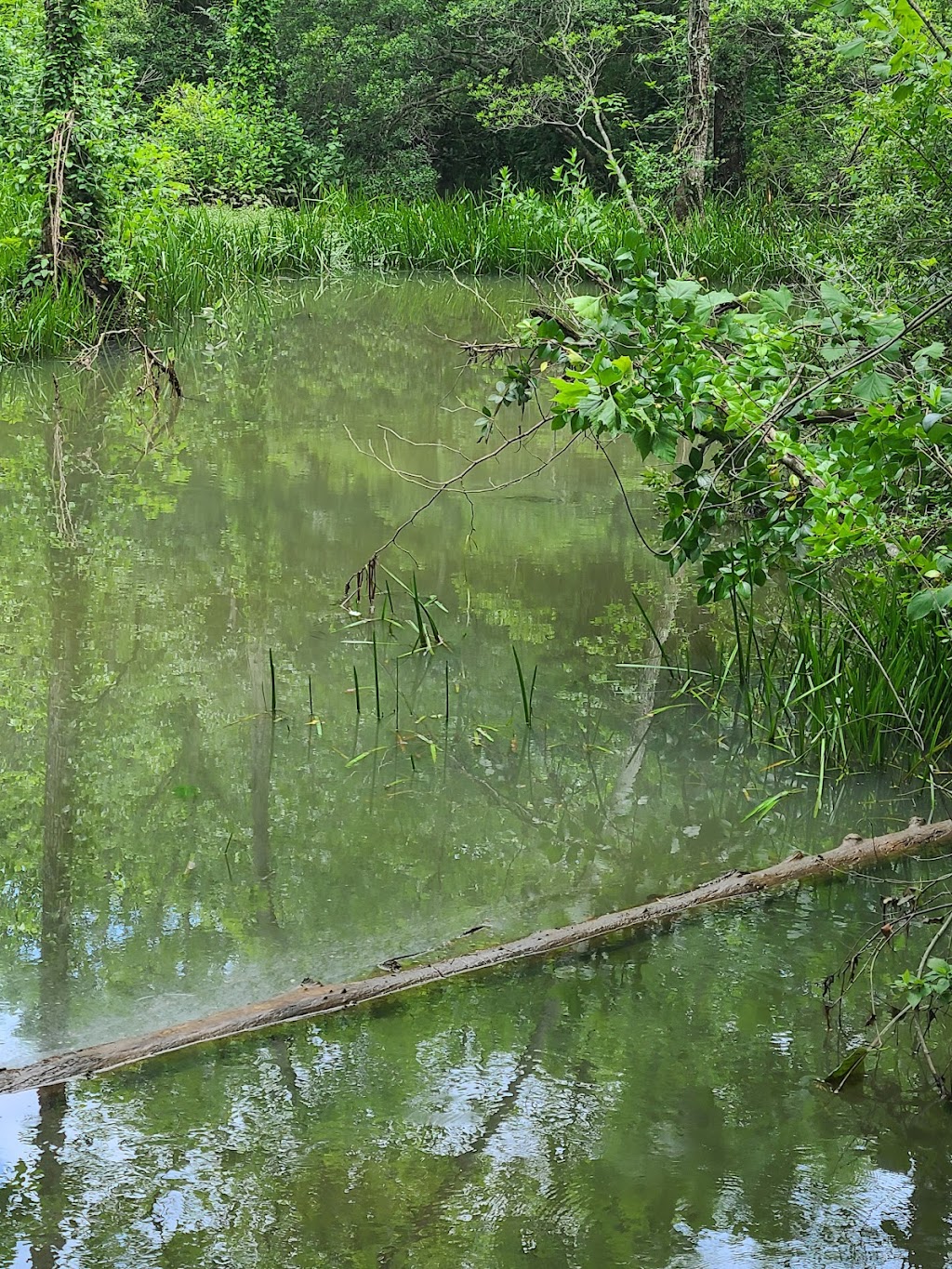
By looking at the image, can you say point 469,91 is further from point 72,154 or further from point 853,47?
point 853,47

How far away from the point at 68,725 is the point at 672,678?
6.14 feet

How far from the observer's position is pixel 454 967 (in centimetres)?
262

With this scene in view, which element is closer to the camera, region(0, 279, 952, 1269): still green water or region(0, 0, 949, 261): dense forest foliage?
region(0, 279, 952, 1269): still green water

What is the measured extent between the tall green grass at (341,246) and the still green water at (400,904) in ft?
10.9

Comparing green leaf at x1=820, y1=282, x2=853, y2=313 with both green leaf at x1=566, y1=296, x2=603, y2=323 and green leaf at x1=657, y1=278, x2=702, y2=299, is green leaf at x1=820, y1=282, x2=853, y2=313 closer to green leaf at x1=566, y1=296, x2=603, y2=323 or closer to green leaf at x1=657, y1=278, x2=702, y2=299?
green leaf at x1=657, y1=278, x2=702, y2=299

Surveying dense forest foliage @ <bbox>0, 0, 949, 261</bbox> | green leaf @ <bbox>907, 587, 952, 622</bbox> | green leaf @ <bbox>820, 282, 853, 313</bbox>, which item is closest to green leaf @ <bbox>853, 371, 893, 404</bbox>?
green leaf @ <bbox>820, 282, 853, 313</bbox>

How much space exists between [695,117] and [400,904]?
14240 millimetres

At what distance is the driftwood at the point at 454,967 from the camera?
226 centimetres

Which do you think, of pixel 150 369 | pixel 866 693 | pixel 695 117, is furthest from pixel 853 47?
pixel 695 117

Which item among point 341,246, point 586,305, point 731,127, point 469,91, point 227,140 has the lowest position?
point 341,246

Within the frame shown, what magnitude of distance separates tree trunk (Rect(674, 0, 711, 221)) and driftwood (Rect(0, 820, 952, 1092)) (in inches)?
518

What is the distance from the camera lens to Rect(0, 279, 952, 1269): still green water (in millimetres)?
1958

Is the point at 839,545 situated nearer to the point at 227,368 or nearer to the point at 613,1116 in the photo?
the point at 613,1116

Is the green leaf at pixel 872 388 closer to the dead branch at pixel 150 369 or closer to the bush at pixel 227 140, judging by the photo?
the dead branch at pixel 150 369
